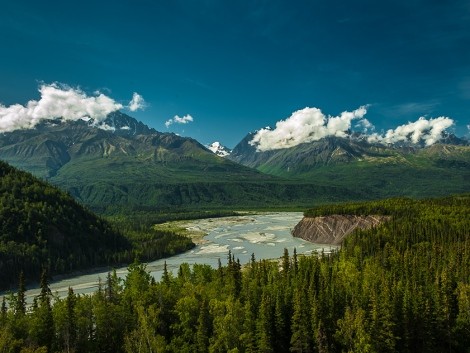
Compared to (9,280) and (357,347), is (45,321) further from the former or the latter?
(9,280)

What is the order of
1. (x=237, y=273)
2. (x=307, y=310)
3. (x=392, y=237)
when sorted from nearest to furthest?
(x=307, y=310)
(x=237, y=273)
(x=392, y=237)

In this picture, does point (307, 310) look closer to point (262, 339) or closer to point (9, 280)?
point (262, 339)

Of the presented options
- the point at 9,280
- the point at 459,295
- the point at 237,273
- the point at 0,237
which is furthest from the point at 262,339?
the point at 0,237

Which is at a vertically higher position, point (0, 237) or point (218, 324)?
point (0, 237)

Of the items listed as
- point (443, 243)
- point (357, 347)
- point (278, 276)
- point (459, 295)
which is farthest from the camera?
point (443, 243)

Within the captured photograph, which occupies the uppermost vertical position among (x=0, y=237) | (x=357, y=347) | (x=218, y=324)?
(x=0, y=237)

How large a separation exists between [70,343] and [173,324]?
20.1 metres

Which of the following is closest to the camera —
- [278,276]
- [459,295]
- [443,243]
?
[459,295]

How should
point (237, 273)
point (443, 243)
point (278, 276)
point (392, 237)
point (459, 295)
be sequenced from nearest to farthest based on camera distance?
point (459, 295) → point (237, 273) → point (278, 276) → point (443, 243) → point (392, 237)

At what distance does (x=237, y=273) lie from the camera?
11506 centimetres

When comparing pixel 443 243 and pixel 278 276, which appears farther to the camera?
pixel 443 243

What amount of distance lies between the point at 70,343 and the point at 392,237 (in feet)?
460

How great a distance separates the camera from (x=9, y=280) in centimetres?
17212

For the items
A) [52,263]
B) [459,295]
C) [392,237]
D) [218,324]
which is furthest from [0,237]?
[459,295]
